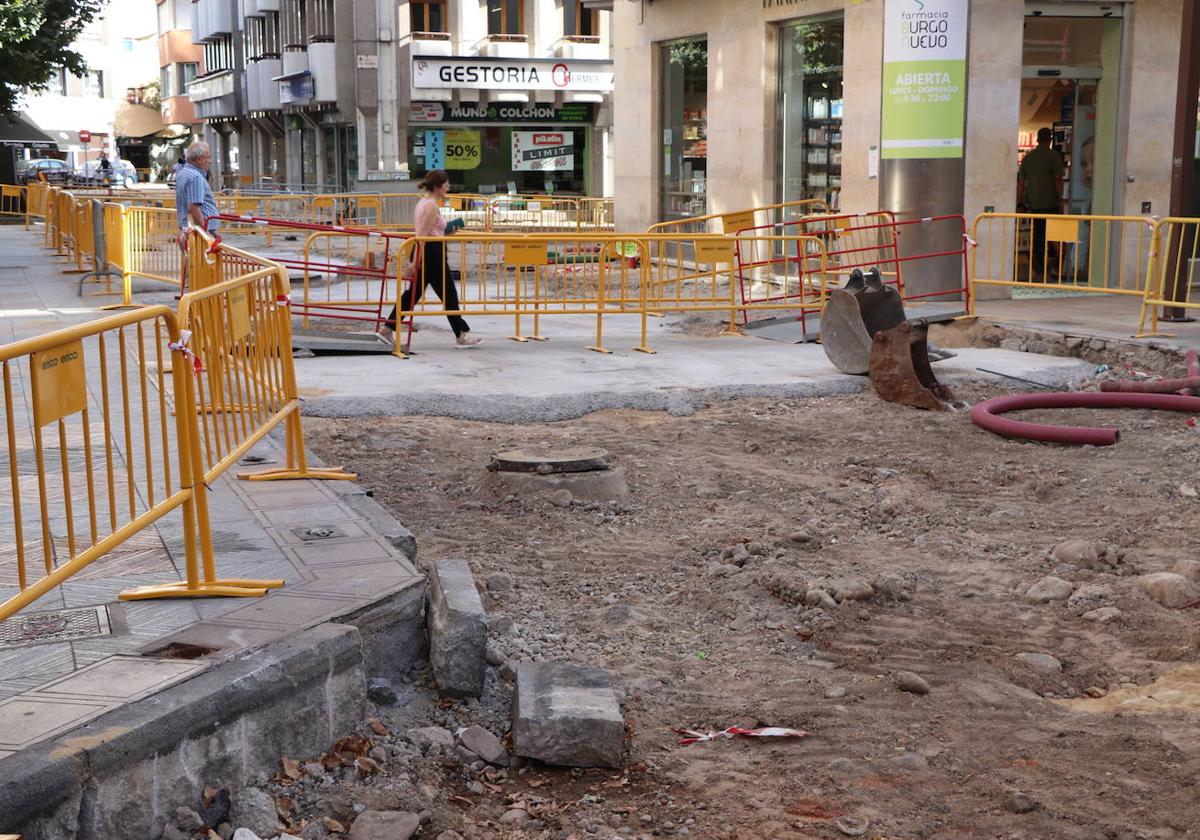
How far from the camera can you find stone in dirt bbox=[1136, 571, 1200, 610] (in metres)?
5.83

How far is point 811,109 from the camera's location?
19.0m

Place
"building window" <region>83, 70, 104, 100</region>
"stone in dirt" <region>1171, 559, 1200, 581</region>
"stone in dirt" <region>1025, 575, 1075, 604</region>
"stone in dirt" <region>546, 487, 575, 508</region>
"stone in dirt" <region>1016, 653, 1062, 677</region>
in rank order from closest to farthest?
"stone in dirt" <region>1016, 653, 1062, 677</region>, "stone in dirt" <region>1025, 575, 1075, 604</region>, "stone in dirt" <region>1171, 559, 1200, 581</region>, "stone in dirt" <region>546, 487, 575, 508</region>, "building window" <region>83, 70, 104, 100</region>

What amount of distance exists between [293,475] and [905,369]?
5284mm

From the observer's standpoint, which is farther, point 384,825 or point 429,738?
point 429,738

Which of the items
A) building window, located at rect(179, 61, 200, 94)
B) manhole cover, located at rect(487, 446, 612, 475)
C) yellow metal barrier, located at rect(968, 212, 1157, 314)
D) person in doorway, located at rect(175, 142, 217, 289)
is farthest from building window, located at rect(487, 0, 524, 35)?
manhole cover, located at rect(487, 446, 612, 475)

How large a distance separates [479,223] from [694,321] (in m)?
17.0

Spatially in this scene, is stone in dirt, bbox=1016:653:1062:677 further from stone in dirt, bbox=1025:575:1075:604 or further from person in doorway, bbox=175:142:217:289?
person in doorway, bbox=175:142:217:289

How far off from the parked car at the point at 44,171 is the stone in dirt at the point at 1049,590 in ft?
173

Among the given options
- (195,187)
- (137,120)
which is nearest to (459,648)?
(195,187)

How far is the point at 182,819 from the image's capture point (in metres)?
3.78

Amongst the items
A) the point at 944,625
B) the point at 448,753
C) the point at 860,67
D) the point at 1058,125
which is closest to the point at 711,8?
the point at 860,67

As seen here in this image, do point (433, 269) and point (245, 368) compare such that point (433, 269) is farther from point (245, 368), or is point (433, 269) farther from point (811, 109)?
point (811, 109)

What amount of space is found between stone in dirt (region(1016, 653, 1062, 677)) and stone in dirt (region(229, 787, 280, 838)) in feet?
9.39

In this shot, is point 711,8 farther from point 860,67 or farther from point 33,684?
point 33,684
